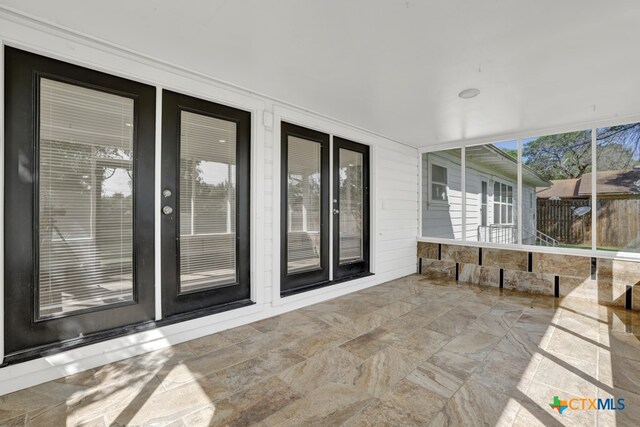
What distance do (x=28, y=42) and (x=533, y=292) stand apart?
570 cm

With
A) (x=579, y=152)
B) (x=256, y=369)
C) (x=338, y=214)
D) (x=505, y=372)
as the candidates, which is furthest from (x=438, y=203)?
(x=256, y=369)

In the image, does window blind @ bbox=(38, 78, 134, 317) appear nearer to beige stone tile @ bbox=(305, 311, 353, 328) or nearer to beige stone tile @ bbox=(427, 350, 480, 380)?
beige stone tile @ bbox=(305, 311, 353, 328)

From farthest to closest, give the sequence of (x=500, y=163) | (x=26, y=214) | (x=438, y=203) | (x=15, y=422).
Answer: (x=438, y=203) → (x=500, y=163) → (x=26, y=214) → (x=15, y=422)

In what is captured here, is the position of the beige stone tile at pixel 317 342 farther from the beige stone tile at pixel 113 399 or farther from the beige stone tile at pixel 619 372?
the beige stone tile at pixel 619 372

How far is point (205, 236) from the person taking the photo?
270 cm

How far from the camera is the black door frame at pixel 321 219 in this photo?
130 inches

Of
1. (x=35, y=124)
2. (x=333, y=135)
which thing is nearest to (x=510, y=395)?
(x=333, y=135)

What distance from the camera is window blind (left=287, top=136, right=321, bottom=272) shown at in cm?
341

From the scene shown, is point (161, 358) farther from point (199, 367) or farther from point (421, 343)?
point (421, 343)

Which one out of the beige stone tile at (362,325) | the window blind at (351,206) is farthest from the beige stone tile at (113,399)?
the window blind at (351,206)

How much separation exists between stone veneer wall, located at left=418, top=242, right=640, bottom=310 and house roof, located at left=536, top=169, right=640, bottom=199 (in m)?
0.84

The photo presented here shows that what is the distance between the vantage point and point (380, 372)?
2025 mm

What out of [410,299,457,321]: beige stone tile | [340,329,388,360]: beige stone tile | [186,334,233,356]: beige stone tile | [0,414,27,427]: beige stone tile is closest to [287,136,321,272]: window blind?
[186,334,233,356]: beige stone tile

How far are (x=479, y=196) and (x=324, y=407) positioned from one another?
4381mm
